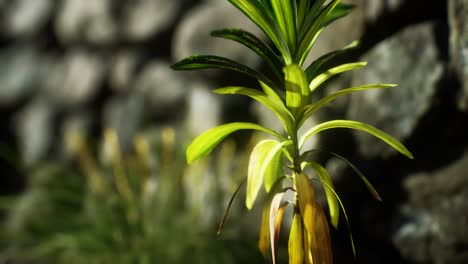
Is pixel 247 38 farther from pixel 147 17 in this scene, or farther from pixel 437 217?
pixel 147 17

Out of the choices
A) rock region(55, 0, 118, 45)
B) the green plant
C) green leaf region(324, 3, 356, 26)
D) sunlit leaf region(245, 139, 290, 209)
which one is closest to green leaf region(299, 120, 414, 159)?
the green plant

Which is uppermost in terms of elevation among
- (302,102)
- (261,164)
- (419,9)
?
(419,9)

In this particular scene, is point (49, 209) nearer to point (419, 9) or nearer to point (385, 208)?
point (385, 208)

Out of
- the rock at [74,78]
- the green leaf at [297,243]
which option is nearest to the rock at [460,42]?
the green leaf at [297,243]

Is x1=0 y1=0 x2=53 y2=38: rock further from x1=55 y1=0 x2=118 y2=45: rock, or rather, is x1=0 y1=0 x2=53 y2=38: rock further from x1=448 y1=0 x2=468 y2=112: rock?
x1=448 y1=0 x2=468 y2=112: rock

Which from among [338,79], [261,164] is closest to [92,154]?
[338,79]

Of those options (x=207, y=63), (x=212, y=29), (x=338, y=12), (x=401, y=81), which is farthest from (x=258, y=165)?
(x=212, y=29)
